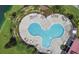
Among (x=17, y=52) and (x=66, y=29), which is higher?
(x=66, y=29)

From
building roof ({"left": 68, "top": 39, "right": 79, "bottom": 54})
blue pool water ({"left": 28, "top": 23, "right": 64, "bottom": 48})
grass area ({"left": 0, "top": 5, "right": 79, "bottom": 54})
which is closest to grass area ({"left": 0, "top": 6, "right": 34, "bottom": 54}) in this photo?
grass area ({"left": 0, "top": 5, "right": 79, "bottom": 54})

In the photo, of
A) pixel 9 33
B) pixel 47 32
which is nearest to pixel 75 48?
pixel 47 32

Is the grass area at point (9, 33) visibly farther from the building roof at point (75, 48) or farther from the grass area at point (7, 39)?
the building roof at point (75, 48)

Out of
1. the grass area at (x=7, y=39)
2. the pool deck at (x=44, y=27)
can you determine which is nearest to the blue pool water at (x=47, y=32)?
the pool deck at (x=44, y=27)

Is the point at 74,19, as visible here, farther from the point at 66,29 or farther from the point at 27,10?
the point at 27,10

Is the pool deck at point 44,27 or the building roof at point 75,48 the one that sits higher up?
the pool deck at point 44,27
